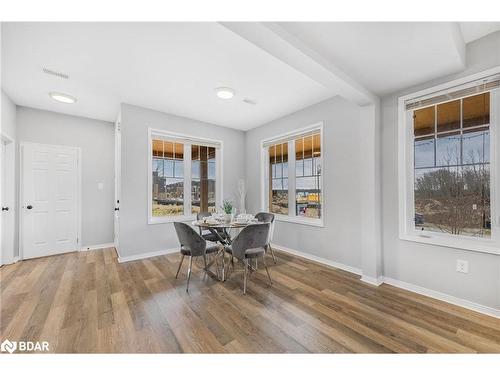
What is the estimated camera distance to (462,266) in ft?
7.34

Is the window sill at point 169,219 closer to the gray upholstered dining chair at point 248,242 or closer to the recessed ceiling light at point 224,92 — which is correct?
the gray upholstered dining chair at point 248,242

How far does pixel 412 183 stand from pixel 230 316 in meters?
2.73

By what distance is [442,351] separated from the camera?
1.59 m

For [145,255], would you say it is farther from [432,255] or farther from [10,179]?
[432,255]

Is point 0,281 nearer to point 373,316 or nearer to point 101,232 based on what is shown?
point 101,232

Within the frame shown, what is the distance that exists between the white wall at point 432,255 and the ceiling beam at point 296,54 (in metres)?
0.76

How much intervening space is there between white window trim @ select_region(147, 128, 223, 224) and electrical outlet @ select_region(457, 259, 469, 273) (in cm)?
400

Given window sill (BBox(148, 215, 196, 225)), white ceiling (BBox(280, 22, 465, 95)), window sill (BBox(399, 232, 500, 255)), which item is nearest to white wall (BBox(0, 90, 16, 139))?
window sill (BBox(148, 215, 196, 225))

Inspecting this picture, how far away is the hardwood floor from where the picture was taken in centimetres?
166

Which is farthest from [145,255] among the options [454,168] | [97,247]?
[454,168]

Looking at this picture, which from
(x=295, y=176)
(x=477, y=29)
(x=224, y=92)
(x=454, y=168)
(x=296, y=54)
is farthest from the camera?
(x=295, y=176)

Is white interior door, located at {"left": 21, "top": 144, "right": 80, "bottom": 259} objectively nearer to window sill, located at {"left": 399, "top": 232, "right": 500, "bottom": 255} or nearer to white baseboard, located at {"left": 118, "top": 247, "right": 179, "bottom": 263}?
white baseboard, located at {"left": 118, "top": 247, "right": 179, "bottom": 263}

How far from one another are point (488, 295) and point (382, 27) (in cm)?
276
